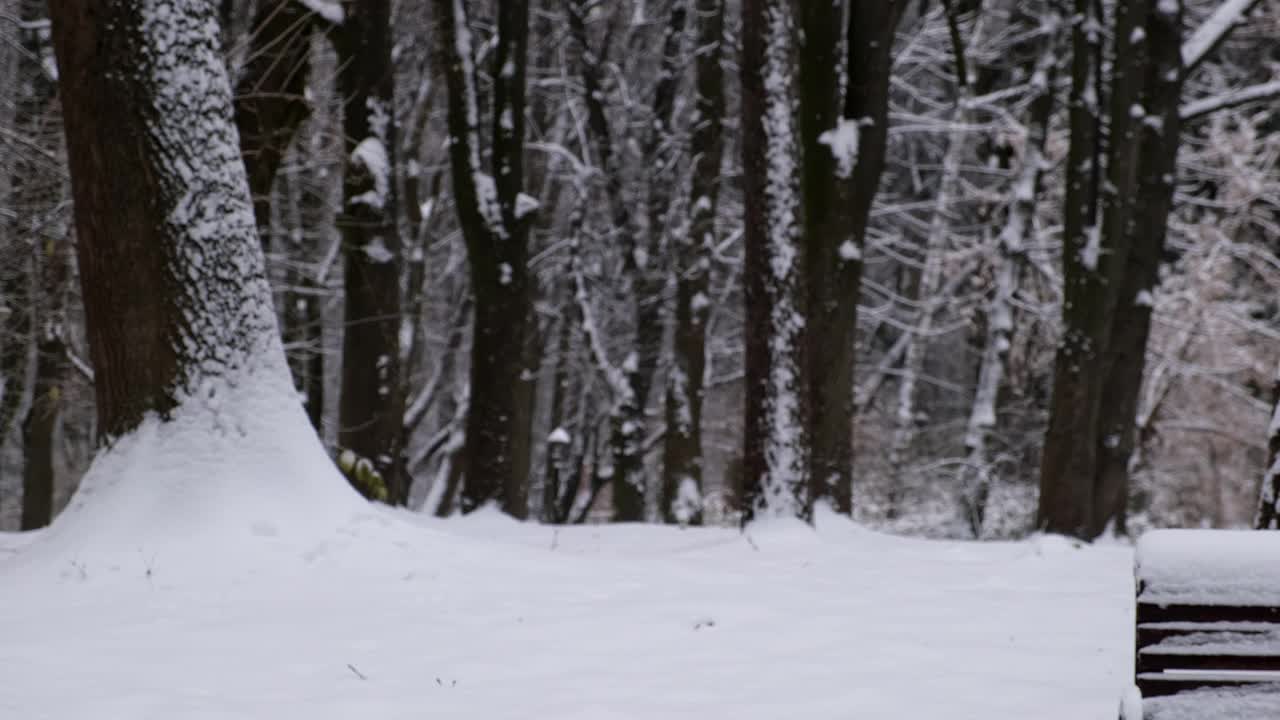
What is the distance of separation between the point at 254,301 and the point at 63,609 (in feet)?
6.59

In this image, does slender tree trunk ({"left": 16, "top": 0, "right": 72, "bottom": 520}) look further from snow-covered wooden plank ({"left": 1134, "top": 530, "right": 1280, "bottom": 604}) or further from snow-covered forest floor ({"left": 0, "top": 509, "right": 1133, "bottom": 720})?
snow-covered wooden plank ({"left": 1134, "top": 530, "right": 1280, "bottom": 604})

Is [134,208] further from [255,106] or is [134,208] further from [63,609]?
[255,106]

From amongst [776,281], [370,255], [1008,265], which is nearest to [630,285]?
[1008,265]

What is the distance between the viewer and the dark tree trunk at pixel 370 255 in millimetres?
11984

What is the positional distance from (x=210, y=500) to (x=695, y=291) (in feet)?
33.0

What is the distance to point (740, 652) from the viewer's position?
5.62 meters

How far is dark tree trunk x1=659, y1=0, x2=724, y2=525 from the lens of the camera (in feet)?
52.6

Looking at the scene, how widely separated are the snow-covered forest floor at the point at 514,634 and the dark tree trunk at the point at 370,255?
14.3 ft

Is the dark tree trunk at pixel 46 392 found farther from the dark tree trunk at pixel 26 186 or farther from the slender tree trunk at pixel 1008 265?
the slender tree trunk at pixel 1008 265

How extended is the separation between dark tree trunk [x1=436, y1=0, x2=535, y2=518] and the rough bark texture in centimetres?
618

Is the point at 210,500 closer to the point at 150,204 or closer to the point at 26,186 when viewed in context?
the point at 150,204

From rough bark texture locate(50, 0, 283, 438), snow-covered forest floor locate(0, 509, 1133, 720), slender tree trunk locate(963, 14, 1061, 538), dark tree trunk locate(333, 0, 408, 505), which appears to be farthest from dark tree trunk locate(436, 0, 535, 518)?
slender tree trunk locate(963, 14, 1061, 538)

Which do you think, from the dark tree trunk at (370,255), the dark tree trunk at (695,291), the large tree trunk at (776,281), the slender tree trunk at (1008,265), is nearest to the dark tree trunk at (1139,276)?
the slender tree trunk at (1008,265)

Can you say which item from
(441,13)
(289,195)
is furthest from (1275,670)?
(289,195)
